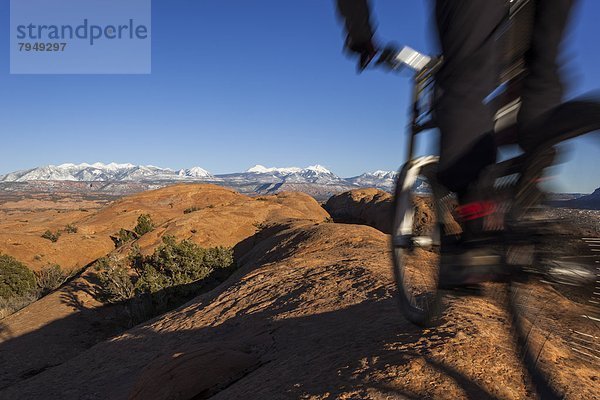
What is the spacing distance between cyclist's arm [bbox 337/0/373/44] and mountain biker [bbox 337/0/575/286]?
0.53m

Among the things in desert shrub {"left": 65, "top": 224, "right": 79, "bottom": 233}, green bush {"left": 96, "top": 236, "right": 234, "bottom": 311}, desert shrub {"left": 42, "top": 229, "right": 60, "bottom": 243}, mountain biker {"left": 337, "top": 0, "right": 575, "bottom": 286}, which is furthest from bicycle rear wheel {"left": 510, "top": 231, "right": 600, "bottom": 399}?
desert shrub {"left": 65, "top": 224, "right": 79, "bottom": 233}

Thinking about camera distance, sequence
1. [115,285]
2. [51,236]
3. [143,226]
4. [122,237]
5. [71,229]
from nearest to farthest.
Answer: [115,285], [51,236], [122,237], [143,226], [71,229]

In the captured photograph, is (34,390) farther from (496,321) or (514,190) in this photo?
(514,190)

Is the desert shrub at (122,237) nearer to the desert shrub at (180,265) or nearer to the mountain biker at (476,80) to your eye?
the desert shrub at (180,265)

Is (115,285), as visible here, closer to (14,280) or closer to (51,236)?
(14,280)

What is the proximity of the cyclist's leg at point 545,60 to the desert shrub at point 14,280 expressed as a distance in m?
17.5

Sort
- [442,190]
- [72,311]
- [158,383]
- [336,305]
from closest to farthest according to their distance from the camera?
[442,190], [158,383], [336,305], [72,311]

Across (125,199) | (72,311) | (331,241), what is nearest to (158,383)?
(331,241)

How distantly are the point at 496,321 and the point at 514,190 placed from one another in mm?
1946

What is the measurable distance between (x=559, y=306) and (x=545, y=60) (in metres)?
1.13

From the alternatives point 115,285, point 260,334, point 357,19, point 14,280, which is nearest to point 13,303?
point 14,280

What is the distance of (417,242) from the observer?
8.59ft

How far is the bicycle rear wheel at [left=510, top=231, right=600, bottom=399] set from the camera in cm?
148

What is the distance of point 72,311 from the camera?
1148cm
